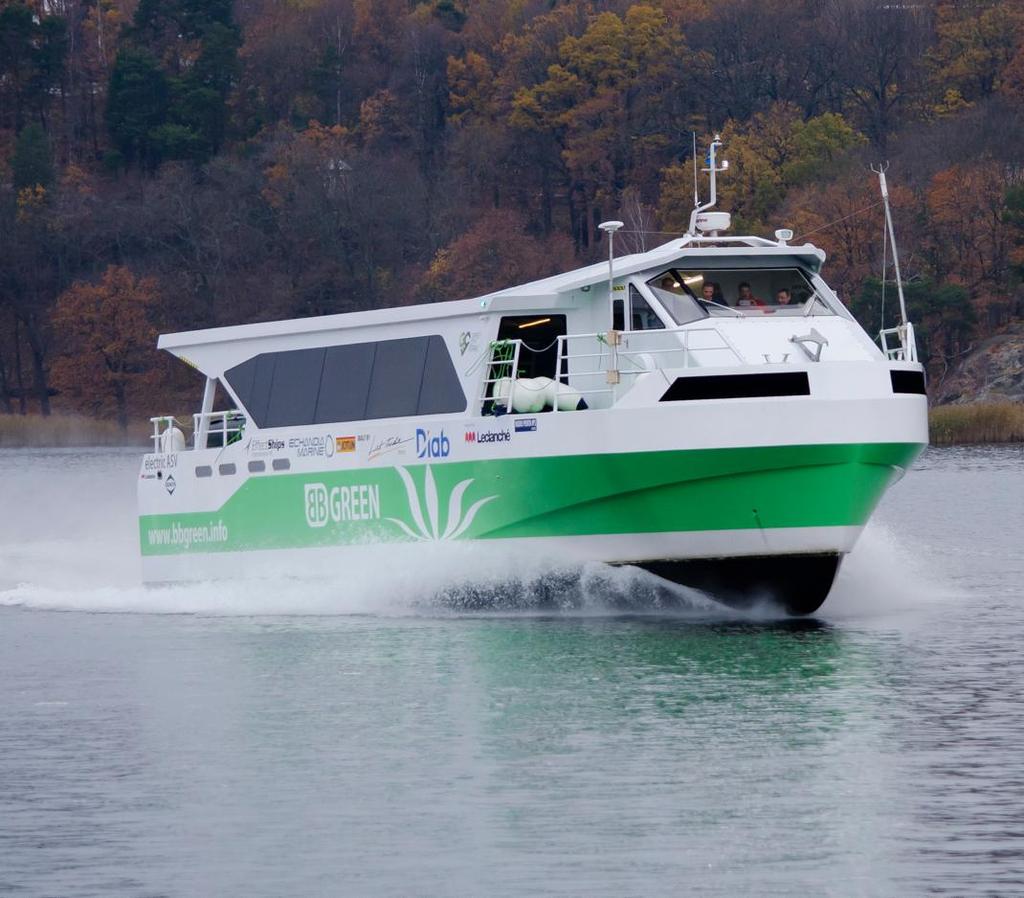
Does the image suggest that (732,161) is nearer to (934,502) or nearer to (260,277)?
(260,277)

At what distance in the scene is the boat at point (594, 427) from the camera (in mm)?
21219

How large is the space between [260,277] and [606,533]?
292 ft

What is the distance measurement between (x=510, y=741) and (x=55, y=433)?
65680 millimetres

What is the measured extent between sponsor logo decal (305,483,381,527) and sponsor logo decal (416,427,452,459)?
2.72 ft

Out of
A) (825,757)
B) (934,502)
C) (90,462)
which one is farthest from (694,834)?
(90,462)

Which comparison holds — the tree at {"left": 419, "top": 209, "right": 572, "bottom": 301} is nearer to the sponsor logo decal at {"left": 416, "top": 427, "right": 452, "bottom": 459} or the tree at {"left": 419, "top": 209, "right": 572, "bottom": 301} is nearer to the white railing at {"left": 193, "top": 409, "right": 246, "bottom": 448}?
the white railing at {"left": 193, "top": 409, "right": 246, "bottom": 448}

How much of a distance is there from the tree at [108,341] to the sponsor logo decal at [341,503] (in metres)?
72.2

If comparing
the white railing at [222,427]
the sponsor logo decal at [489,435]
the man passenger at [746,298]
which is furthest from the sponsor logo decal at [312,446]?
the man passenger at [746,298]

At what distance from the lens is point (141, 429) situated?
294 feet

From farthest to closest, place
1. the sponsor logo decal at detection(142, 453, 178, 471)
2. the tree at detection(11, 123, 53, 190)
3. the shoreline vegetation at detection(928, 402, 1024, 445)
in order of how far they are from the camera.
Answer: the tree at detection(11, 123, 53, 190) < the shoreline vegetation at detection(928, 402, 1024, 445) < the sponsor logo decal at detection(142, 453, 178, 471)

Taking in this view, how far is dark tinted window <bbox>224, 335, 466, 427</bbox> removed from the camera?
23.8 metres

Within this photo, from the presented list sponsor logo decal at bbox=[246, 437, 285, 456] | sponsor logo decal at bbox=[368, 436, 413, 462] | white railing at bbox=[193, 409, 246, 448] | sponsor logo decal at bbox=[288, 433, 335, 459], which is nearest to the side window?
sponsor logo decal at bbox=[368, 436, 413, 462]

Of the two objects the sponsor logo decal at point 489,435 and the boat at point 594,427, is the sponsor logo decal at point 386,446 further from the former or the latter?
the sponsor logo decal at point 489,435

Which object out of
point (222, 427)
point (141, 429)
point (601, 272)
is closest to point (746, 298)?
point (601, 272)
